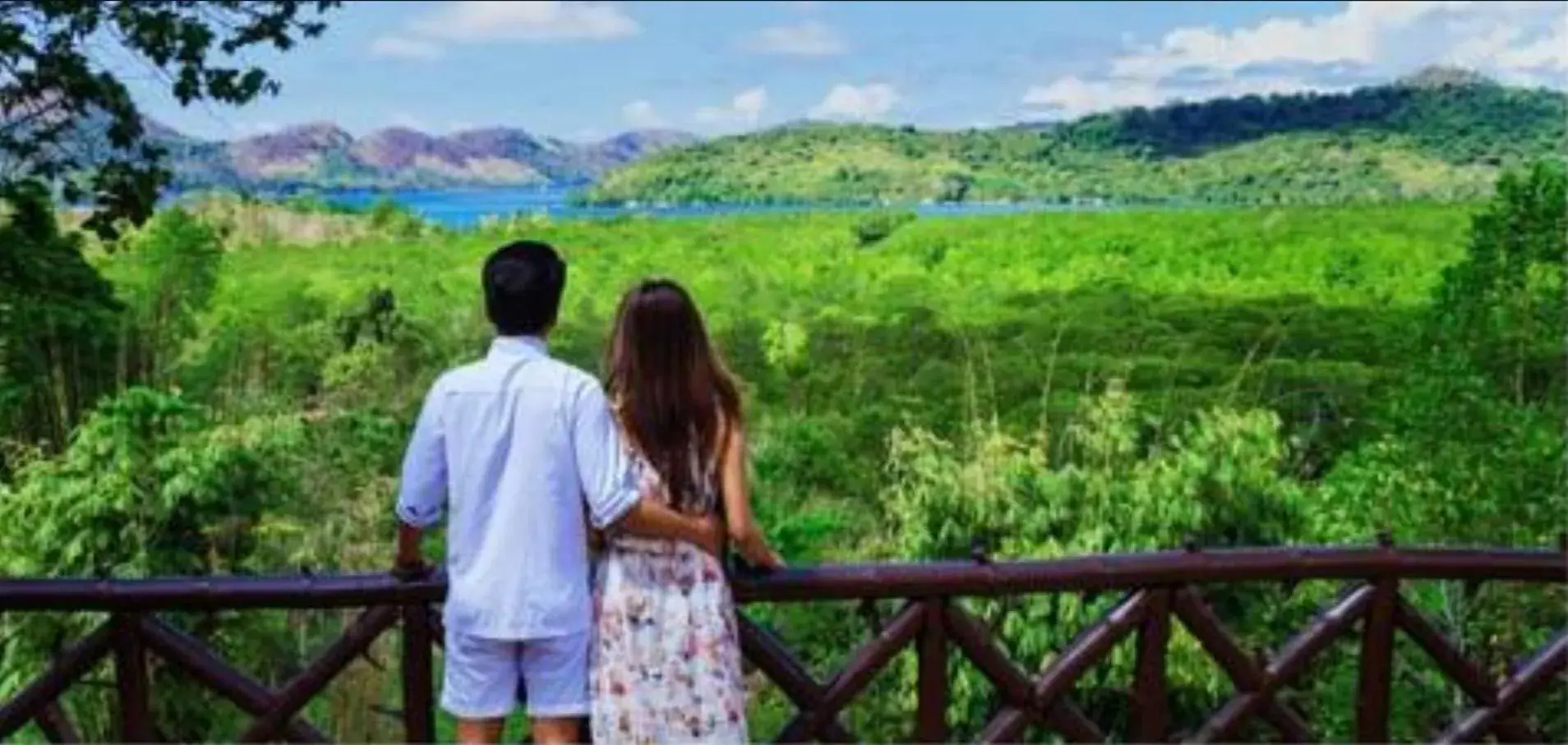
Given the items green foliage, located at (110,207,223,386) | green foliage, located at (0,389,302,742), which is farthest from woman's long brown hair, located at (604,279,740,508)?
green foliage, located at (110,207,223,386)

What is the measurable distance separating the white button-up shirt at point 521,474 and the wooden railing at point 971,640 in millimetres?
225

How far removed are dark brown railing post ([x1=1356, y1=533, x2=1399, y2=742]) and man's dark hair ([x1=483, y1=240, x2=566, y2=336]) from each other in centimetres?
111

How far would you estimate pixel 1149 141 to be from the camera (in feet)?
90.1

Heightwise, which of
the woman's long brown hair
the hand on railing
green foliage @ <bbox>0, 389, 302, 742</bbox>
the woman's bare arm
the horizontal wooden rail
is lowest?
green foliage @ <bbox>0, 389, 302, 742</bbox>

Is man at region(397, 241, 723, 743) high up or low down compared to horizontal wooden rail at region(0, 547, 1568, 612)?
up

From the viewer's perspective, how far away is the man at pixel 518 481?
1.92 m

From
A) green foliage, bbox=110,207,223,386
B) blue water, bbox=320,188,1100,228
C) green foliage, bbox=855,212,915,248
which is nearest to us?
green foliage, bbox=110,207,223,386

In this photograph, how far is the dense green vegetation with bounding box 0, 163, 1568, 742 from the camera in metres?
4.45

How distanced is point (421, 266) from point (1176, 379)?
369 inches

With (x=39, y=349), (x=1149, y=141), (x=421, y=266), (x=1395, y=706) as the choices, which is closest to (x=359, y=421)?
(x=39, y=349)

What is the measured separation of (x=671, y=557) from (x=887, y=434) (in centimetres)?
872

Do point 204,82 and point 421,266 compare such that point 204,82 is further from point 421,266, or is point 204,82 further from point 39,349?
point 421,266

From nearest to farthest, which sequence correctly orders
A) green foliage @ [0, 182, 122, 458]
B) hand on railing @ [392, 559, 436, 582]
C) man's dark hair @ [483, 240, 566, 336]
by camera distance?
man's dark hair @ [483, 240, 566, 336] → hand on railing @ [392, 559, 436, 582] → green foliage @ [0, 182, 122, 458]

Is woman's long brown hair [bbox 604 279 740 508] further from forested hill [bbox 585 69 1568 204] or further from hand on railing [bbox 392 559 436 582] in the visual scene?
forested hill [bbox 585 69 1568 204]
